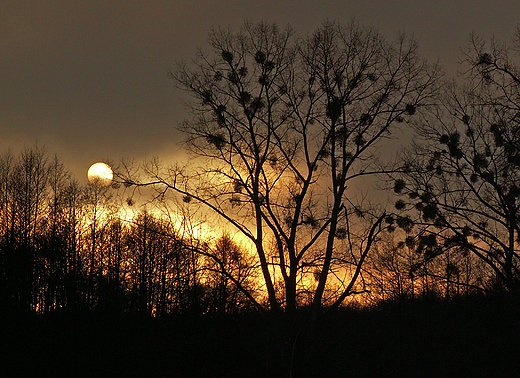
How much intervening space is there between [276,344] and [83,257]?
21049 millimetres

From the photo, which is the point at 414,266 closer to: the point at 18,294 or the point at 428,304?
the point at 428,304

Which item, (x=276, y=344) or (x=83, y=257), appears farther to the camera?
(x=83, y=257)

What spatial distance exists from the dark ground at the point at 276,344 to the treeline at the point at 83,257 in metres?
2.15

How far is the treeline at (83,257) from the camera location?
27172 mm

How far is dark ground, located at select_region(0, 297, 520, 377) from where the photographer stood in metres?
19.3

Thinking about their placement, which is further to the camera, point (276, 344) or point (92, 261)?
point (92, 261)

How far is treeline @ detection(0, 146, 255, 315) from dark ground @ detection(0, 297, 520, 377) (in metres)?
2.15

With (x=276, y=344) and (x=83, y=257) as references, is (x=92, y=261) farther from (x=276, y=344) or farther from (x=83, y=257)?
(x=276, y=344)

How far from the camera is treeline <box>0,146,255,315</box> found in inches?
1070

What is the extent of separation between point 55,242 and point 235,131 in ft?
62.9

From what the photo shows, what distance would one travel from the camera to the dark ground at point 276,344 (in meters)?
19.3

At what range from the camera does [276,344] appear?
56.3 feet

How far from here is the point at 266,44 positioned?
656 inches

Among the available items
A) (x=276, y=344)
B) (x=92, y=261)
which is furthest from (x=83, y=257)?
(x=276, y=344)
